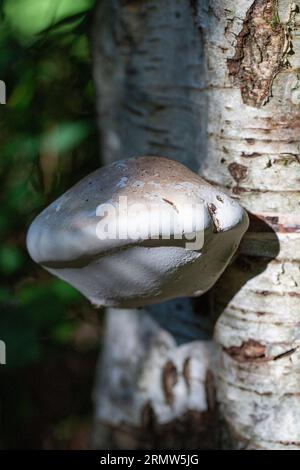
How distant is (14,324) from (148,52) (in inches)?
38.4

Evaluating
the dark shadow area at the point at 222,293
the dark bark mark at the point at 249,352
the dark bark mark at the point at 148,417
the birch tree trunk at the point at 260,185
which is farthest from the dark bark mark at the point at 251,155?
the dark bark mark at the point at 148,417

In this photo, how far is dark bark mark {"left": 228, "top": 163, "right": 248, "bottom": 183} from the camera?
1.14 meters

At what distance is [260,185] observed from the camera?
1.13 m

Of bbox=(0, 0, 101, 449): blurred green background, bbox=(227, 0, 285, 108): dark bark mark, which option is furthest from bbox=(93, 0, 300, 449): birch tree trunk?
bbox=(0, 0, 101, 449): blurred green background

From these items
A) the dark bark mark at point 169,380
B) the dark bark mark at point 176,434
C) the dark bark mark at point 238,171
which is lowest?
the dark bark mark at point 176,434

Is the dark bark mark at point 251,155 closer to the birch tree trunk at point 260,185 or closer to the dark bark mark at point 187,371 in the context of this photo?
the birch tree trunk at point 260,185

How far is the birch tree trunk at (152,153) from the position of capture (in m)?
1.37

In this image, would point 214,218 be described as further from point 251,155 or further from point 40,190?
point 40,190

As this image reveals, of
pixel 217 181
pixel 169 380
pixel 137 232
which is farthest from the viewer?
pixel 169 380

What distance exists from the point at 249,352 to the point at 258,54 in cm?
59

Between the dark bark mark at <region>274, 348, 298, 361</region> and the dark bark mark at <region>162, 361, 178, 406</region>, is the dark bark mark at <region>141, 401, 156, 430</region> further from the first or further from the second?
the dark bark mark at <region>274, 348, 298, 361</region>

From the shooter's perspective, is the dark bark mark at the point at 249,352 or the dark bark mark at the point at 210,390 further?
the dark bark mark at the point at 210,390

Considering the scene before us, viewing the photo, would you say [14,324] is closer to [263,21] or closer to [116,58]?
[116,58]

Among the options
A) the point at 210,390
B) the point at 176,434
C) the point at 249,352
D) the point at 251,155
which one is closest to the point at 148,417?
the point at 176,434
